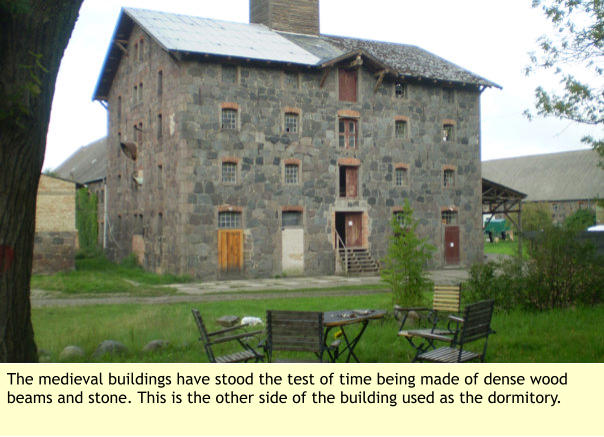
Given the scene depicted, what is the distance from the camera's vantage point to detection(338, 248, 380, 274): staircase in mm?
27875

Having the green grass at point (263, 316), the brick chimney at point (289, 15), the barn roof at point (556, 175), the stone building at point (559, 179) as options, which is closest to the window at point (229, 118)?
the brick chimney at point (289, 15)

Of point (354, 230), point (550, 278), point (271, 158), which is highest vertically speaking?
point (271, 158)

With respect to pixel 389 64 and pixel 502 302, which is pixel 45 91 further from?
pixel 389 64

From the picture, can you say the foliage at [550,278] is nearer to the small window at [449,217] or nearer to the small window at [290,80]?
the small window at [290,80]

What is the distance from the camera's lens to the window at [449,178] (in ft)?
104

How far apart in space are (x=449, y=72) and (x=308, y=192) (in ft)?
32.9

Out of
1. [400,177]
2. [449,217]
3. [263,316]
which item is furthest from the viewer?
[449,217]

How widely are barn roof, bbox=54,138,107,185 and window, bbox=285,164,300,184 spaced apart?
14.7 meters

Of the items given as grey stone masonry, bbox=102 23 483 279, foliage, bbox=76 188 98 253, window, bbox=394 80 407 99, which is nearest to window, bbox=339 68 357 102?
grey stone masonry, bbox=102 23 483 279

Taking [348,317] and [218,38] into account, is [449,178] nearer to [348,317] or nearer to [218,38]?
[218,38]

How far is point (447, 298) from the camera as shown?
11586 millimetres

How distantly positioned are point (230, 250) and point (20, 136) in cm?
1963

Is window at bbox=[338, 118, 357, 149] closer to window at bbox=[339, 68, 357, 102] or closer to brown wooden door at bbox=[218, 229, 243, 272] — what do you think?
window at bbox=[339, 68, 357, 102]

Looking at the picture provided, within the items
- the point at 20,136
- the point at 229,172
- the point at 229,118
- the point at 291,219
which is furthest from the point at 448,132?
the point at 20,136
